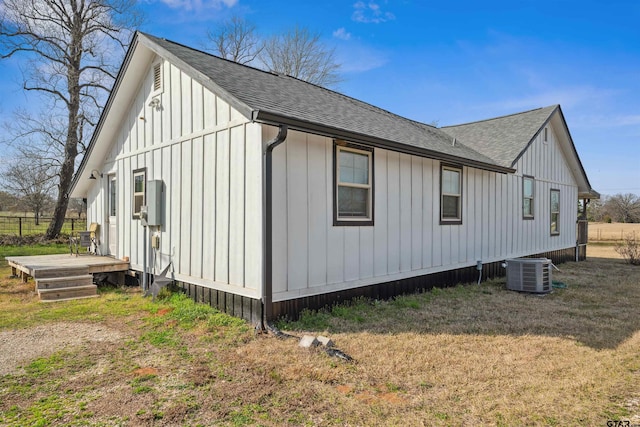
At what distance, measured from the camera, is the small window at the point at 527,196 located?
441 inches

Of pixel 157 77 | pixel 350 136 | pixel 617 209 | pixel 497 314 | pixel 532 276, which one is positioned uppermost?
pixel 157 77

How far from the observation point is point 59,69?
17.4 m

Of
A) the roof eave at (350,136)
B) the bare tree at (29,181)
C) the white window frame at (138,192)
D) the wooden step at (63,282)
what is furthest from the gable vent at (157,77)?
the bare tree at (29,181)

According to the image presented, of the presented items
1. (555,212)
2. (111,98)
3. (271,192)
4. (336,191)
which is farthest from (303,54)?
(271,192)

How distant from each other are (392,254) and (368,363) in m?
3.14

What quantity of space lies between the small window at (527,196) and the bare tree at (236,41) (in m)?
18.7

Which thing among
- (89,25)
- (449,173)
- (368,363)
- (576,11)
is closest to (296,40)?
(89,25)

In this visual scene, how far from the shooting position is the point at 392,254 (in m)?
6.83

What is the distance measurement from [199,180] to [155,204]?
57.6 inches

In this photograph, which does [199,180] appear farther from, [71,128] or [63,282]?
[71,128]

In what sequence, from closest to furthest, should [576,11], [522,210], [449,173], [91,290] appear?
1. [91,290]
2. [449,173]
3. [576,11]
4. [522,210]

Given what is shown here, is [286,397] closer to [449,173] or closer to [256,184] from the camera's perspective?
[256,184]

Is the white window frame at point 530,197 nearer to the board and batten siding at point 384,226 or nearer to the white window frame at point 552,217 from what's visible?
the board and batten siding at point 384,226

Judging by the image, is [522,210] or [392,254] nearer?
[392,254]
